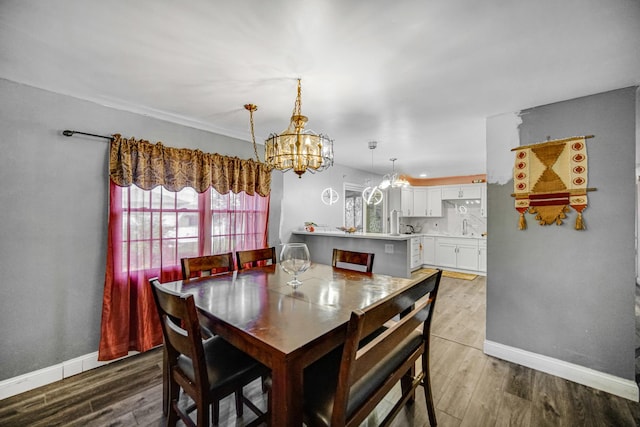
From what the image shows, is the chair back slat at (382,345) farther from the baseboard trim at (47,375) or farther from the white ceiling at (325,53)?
the baseboard trim at (47,375)

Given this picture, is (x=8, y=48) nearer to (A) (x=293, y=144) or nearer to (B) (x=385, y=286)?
(A) (x=293, y=144)

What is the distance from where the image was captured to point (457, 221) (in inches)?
251

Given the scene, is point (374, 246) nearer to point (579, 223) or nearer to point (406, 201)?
point (579, 223)

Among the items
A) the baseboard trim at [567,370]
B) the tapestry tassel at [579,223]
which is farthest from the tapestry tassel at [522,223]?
the baseboard trim at [567,370]

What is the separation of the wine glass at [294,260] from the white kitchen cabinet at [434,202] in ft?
17.8

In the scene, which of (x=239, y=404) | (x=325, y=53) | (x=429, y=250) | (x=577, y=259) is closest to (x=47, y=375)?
(x=239, y=404)

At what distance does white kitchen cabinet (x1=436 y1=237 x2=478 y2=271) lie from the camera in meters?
5.61

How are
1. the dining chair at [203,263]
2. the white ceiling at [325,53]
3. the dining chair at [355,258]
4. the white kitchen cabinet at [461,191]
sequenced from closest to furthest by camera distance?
the white ceiling at [325,53] → the dining chair at [203,263] → the dining chair at [355,258] → the white kitchen cabinet at [461,191]

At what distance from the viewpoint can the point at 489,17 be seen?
1.31 metres

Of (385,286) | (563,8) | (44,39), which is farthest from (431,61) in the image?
(44,39)

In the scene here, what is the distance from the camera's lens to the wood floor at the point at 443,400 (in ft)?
5.53

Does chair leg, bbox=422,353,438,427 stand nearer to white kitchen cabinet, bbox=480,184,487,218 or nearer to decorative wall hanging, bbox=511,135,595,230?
decorative wall hanging, bbox=511,135,595,230

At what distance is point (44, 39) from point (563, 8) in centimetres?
275

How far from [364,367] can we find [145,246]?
92.9 inches
